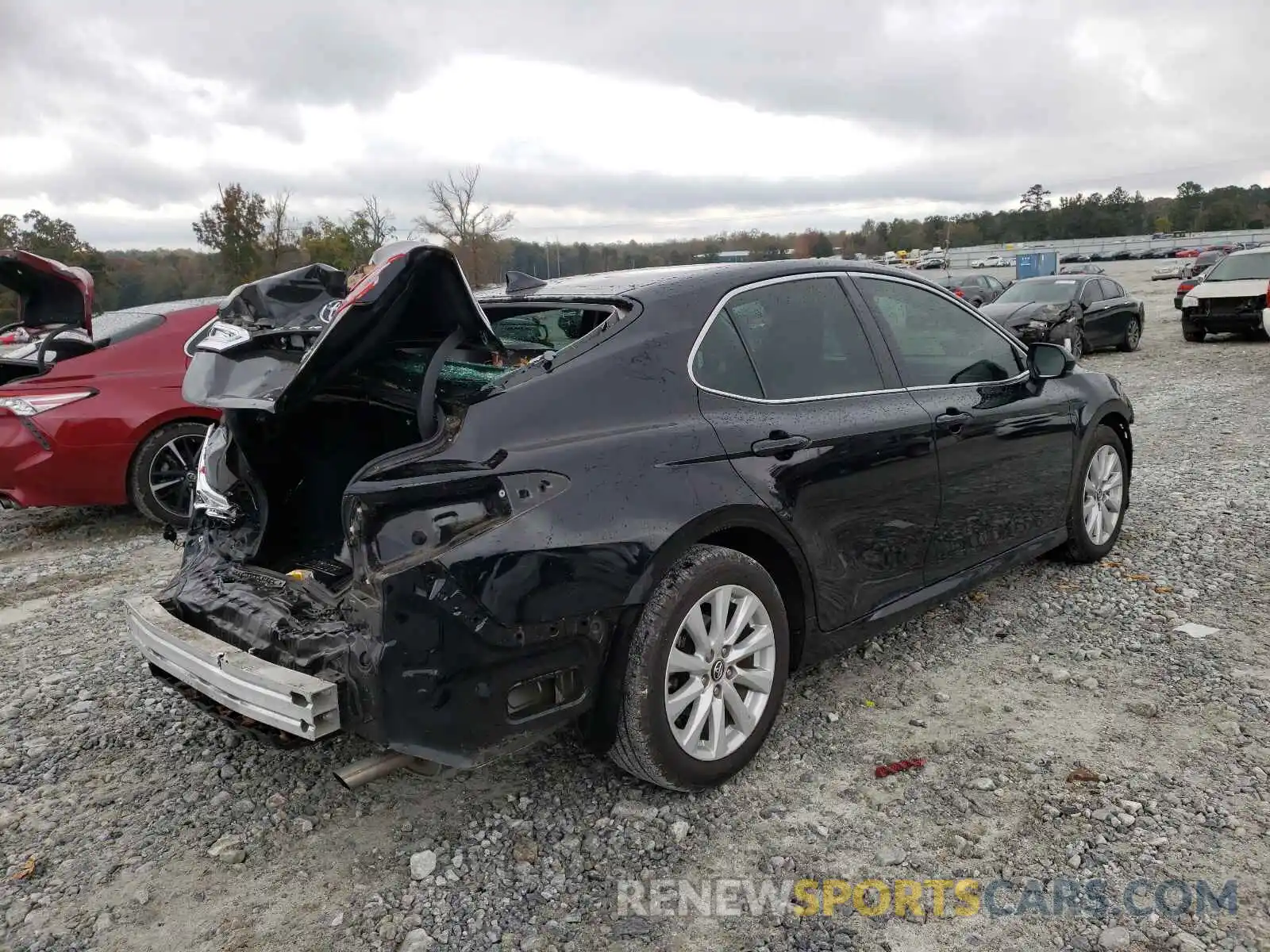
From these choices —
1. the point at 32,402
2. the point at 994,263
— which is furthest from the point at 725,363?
the point at 994,263

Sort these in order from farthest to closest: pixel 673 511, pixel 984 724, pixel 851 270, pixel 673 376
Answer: pixel 851 270, pixel 984 724, pixel 673 376, pixel 673 511

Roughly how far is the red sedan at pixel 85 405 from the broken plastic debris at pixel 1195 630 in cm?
563

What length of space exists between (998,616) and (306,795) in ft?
10.1

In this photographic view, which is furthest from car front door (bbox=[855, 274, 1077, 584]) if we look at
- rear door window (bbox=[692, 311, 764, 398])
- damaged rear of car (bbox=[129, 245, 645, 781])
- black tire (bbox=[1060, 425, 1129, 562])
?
damaged rear of car (bbox=[129, 245, 645, 781])

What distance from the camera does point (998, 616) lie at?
4227mm

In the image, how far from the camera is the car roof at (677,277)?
315cm

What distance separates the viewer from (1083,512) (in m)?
4.60

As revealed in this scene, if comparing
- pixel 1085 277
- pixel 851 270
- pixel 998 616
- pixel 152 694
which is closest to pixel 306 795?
pixel 152 694

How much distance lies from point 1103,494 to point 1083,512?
0.32 m

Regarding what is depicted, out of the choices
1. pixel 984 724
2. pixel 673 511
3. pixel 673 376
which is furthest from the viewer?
pixel 984 724

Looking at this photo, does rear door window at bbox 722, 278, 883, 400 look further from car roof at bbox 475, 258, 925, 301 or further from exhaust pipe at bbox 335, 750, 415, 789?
exhaust pipe at bbox 335, 750, 415, 789

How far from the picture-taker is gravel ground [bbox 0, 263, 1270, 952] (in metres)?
2.36

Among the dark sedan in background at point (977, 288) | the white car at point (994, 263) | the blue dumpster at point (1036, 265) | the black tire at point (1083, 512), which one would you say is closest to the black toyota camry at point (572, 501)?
the black tire at point (1083, 512)

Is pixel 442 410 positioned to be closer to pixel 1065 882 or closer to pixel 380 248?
pixel 380 248
